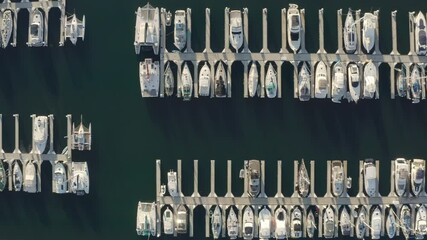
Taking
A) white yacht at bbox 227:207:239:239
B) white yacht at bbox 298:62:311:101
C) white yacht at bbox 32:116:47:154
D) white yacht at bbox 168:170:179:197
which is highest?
white yacht at bbox 298:62:311:101

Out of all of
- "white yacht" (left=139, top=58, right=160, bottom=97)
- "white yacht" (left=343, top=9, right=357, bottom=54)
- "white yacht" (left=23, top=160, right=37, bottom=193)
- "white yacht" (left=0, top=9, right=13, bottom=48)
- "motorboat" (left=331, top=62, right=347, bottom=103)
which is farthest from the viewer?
"white yacht" (left=0, top=9, right=13, bottom=48)

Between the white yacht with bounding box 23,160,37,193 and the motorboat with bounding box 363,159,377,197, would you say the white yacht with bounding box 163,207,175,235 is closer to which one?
the white yacht with bounding box 23,160,37,193

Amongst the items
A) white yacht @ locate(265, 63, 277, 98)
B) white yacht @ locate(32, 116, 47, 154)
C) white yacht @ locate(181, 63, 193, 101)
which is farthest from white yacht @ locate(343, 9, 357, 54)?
white yacht @ locate(32, 116, 47, 154)

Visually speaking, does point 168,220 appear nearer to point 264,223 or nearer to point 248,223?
point 248,223

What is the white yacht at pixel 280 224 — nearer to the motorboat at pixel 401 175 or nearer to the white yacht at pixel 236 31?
the motorboat at pixel 401 175

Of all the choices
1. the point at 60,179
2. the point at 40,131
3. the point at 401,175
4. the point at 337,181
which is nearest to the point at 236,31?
the point at 337,181

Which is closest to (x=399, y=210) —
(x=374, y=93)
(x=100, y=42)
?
(x=374, y=93)

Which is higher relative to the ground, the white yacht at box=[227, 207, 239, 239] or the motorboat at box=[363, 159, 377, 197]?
the motorboat at box=[363, 159, 377, 197]
